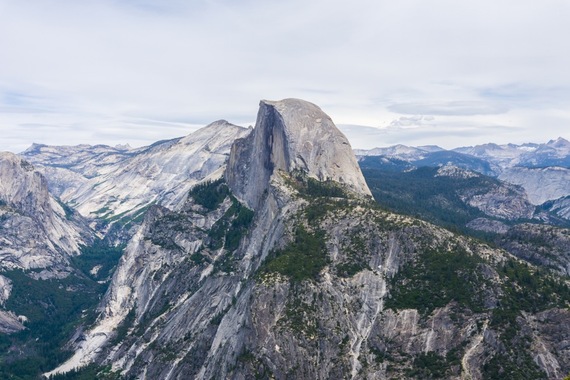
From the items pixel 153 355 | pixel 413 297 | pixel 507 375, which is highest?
pixel 413 297

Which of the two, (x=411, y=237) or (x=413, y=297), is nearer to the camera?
(x=413, y=297)

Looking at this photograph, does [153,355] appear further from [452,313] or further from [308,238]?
[452,313]

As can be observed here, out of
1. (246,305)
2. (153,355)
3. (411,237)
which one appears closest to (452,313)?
(411,237)

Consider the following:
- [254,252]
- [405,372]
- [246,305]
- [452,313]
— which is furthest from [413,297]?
[254,252]

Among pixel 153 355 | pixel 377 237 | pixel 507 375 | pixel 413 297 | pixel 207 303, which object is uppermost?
pixel 377 237

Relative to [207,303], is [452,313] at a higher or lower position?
higher

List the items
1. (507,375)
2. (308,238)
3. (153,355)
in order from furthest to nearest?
(153,355) → (308,238) → (507,375)

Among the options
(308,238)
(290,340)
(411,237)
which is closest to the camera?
(290,340)

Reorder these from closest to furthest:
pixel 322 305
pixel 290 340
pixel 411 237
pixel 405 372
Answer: pixel 405 372
pixel 290 340
pixel 322 305
pixel 411 237

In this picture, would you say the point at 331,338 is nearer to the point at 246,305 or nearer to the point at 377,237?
the point at 246,305
